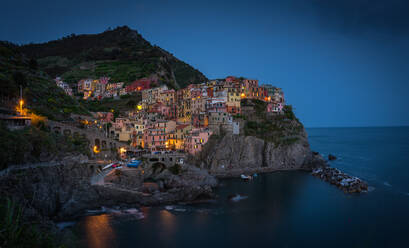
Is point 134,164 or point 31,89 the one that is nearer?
point 134,164

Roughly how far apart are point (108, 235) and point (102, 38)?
128 meters

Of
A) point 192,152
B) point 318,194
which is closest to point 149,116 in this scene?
point 192,152

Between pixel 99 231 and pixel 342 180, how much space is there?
35.4 meters

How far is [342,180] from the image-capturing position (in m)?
41.1

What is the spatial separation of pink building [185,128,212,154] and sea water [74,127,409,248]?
26.9ft

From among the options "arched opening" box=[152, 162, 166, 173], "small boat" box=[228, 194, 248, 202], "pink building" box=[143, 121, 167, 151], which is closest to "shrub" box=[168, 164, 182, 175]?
"arched opening" box=[152, 162, 166, 173]

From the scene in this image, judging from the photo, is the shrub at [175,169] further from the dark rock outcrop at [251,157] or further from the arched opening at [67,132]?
the arched opening at [67,132]

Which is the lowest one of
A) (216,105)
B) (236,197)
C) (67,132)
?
(236,197)

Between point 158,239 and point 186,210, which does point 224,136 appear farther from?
point 158,239

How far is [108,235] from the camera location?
2541 cm

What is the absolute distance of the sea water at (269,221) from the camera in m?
25.4

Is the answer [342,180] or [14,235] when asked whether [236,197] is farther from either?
[14,235]

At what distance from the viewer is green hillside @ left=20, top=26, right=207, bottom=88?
9056cm

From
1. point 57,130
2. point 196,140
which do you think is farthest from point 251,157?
point 57,130
